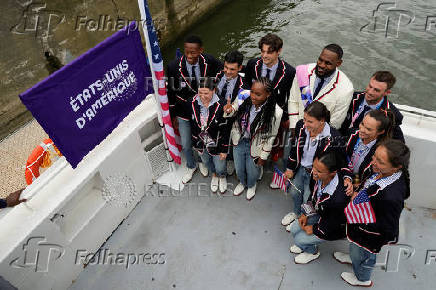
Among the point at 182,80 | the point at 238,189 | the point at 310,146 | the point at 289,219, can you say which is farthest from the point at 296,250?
the point at 182,80

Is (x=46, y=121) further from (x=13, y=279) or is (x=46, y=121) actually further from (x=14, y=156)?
(x=14, y=156)

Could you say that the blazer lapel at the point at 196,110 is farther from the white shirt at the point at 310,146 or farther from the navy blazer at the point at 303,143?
the white shirt at the point at 310,146

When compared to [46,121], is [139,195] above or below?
below

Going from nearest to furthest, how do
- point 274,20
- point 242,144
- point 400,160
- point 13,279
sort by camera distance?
point 400,160
point 13,279
point 242,144
point 274,20

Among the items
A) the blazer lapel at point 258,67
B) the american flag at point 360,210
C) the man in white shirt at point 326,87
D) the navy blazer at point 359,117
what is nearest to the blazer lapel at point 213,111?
the blazer lapel at point 258,67

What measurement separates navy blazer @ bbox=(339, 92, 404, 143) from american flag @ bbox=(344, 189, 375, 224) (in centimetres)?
66

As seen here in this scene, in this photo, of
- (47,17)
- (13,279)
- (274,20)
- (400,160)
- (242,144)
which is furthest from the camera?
(274,20)

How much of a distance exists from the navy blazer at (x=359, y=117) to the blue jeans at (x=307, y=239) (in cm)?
87

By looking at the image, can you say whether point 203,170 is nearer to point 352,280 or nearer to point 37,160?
point 37,160

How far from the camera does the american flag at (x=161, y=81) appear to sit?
9.53ft

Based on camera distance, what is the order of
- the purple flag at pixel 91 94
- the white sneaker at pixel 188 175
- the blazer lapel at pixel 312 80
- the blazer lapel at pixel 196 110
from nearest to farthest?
the purple flag at pixel 91 94, the blazer lapel at pixel 312 80, the blazer lapel at pixel 196 110, the white sneaker at pixel 188 175

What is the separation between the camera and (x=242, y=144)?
340 cm

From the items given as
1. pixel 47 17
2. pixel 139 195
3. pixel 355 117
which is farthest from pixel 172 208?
pixel 47 17

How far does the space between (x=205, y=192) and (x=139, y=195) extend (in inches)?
31.6
